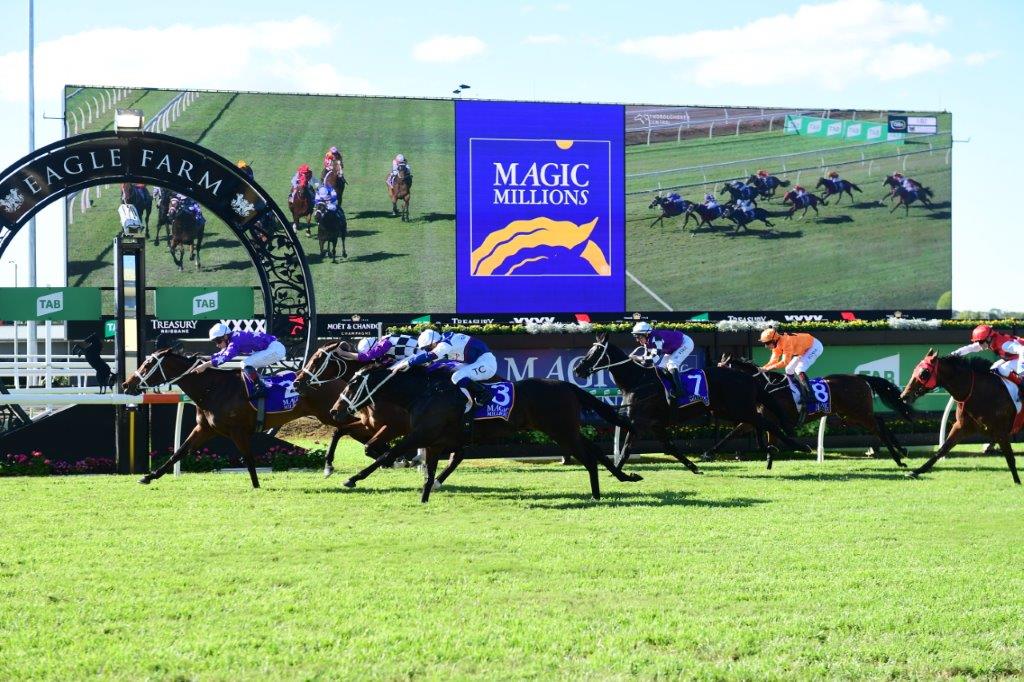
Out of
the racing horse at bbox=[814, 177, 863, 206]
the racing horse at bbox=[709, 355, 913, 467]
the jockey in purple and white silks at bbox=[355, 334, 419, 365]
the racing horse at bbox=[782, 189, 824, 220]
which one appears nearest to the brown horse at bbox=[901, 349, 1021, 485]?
the racing horse at bbox=[709, 355, 913, 467]

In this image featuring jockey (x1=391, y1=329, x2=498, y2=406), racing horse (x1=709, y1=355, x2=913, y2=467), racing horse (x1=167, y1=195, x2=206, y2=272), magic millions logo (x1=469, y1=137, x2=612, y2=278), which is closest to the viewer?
jockey (x1=391, y1=329, x2=498, y2=406)

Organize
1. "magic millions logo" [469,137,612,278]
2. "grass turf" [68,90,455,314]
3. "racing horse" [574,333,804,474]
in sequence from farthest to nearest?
1. "magic millions logo" [469,137,612,278]
2. "grass turf" [68,90,455,314]
3. "racing horse" [574,333,804,474]

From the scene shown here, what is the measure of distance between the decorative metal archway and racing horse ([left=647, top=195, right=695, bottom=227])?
19.8 m

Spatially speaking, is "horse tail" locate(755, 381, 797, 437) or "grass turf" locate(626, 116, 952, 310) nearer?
"horse tail" locate(755, 381, 797, 437)

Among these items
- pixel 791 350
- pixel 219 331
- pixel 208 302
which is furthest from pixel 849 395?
pixel 208 302

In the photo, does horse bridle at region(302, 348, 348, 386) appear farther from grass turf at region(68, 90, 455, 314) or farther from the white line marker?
the white line marker

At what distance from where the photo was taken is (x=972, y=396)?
12.8 metres

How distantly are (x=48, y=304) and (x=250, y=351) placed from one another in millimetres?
4878

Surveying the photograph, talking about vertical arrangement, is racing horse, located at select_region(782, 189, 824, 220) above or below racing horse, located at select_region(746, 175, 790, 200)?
below

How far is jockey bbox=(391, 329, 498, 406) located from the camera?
36.3 feet

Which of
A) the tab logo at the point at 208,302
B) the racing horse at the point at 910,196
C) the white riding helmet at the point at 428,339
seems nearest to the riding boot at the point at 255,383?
the white riding helmet at the point at 428,339

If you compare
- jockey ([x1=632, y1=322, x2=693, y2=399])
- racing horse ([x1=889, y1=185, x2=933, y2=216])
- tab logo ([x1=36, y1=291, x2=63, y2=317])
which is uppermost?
racing horse ([x1=889, y1=185, x2=933, y2=216])

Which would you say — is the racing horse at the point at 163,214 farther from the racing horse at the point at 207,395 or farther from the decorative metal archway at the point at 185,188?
the racing horse at the point at 207,395

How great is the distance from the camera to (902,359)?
18.4 meters
